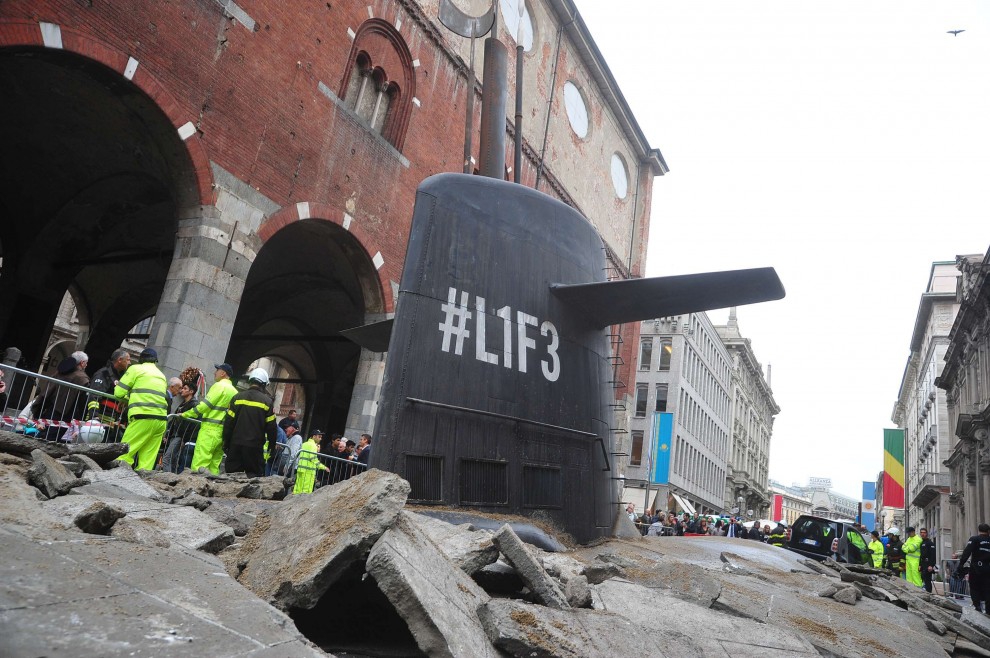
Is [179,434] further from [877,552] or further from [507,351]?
[877,552]

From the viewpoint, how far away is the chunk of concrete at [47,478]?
4357 mm

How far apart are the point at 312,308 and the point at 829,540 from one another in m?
17.0

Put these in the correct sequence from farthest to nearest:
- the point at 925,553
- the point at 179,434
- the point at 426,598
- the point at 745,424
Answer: the point at 745,424
the point at 925,553
the point at 179,434
the point at 426,598

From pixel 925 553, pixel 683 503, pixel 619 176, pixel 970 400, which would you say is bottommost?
pixel 925 553

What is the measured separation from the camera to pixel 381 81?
16125mm

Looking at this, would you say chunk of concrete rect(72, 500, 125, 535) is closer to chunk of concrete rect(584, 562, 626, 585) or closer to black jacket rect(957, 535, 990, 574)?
chunk of concrete rect(584, 562, 626, 585)

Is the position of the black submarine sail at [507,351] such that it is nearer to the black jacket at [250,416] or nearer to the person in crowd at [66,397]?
the black jacket at [250,416]

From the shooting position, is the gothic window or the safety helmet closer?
the safety helmet

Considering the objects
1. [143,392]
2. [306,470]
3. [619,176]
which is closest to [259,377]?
[143,392]

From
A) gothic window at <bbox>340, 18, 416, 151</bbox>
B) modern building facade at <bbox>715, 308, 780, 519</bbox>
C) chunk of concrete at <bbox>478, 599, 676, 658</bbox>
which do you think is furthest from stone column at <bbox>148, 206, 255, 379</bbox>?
modern building facade at <bbox>715, 308, 780, 519</bbox>

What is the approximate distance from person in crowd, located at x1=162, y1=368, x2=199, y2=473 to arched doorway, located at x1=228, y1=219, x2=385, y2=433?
4.23 metres

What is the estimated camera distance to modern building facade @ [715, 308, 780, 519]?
249 ft

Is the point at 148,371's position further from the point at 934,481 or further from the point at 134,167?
the point at 934,481

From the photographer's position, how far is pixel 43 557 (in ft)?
8.38
